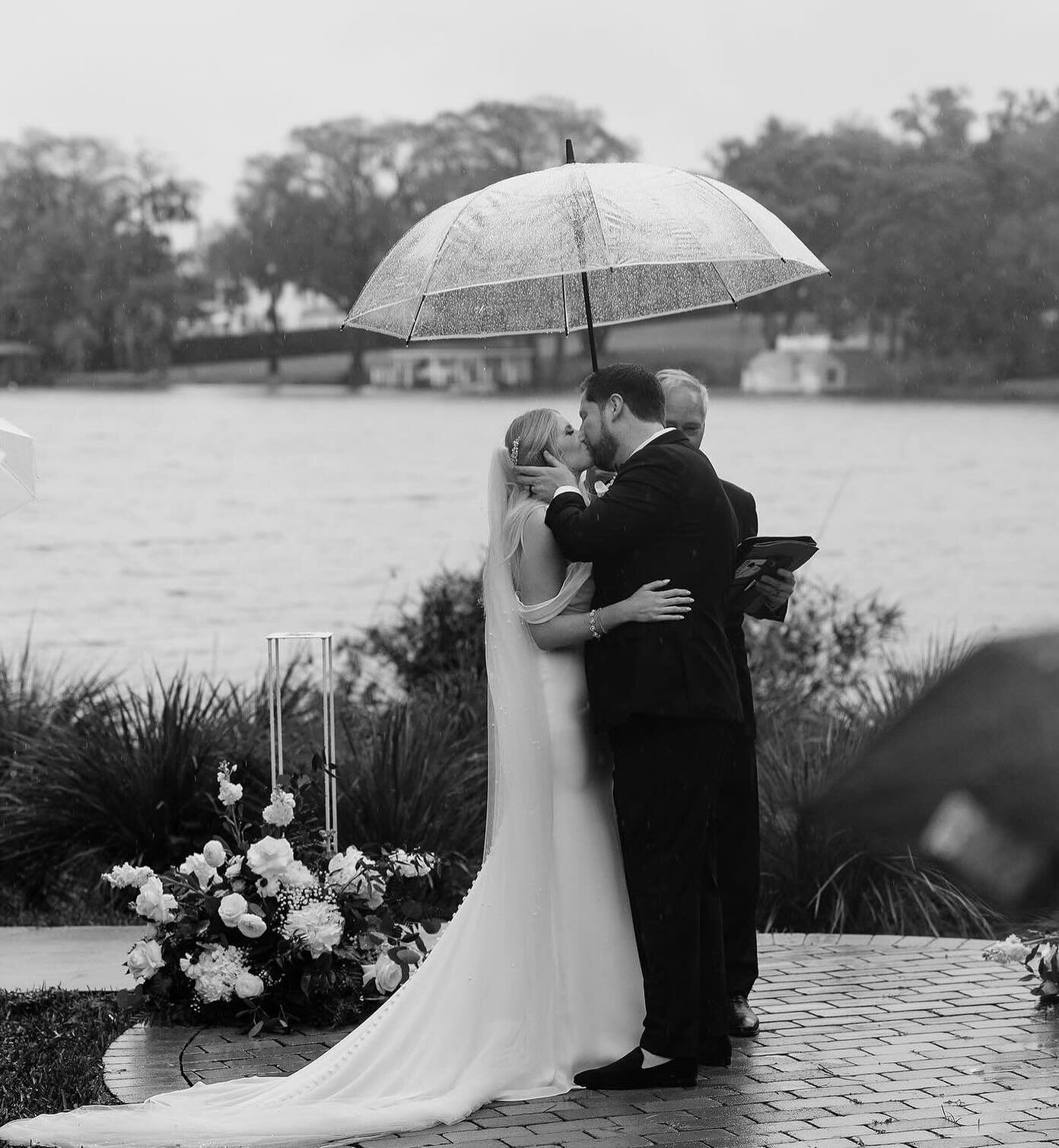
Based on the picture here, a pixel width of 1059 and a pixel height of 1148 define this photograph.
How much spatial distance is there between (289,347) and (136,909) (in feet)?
57.1

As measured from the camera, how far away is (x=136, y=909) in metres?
5.25

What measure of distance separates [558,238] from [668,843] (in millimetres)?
1744

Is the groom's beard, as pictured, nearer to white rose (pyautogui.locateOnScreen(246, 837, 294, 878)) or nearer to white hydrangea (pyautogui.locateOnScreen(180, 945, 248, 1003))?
white rose (pyautogui.locateOnScreen(246, 837, 294, 878))

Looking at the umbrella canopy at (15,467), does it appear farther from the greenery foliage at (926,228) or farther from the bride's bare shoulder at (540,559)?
the greenery foliage at (926,228)

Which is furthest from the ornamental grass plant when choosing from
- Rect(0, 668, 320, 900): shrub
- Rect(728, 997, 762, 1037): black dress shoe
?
Rect(728, 997, 762, 1037): black dress shoe

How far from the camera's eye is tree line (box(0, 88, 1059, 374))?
20.0 meters

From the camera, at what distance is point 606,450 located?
4359mm

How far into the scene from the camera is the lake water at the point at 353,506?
24.2 meters

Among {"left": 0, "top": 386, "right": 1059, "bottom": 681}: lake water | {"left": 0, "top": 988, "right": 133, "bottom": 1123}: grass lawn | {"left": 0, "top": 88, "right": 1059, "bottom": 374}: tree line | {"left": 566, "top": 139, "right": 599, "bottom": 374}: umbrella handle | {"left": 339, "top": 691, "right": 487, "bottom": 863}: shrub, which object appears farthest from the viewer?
{"left": 0, "top": 386, "right": 1059, "bottom": 681}: lake water

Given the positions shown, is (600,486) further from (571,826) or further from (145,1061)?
(145,1061)

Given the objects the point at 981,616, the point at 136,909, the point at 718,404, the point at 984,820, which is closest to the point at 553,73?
the point at 718,404

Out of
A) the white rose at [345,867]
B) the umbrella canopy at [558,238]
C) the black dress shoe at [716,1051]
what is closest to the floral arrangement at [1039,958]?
the black dress shoe at [716,1051]

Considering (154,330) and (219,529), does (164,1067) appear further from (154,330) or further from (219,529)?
(219,529)

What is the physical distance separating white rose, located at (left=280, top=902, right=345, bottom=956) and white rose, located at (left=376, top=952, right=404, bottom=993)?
0.55ft
